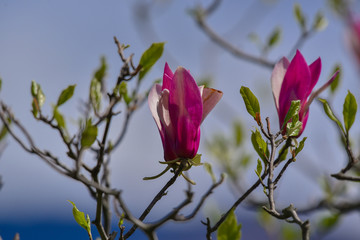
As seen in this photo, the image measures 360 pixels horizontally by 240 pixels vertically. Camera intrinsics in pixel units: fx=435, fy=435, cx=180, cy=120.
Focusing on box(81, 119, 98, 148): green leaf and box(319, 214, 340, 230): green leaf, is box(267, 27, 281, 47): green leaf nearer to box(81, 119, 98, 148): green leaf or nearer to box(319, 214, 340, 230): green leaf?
box(319, 214, 340, 230): green leaf

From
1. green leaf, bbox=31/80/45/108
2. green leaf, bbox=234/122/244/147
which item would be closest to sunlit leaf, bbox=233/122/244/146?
green leaf, bbox=234/122/244/147

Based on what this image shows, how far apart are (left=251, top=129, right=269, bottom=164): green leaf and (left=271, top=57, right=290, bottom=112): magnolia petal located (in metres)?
0.08

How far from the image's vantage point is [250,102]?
0.77 m

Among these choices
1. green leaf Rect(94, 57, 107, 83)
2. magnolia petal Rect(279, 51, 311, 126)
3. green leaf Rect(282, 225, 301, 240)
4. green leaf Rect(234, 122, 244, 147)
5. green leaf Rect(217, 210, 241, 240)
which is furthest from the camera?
green leaf Rect(234, 122, 244, 147)

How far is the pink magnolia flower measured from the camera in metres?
0.69

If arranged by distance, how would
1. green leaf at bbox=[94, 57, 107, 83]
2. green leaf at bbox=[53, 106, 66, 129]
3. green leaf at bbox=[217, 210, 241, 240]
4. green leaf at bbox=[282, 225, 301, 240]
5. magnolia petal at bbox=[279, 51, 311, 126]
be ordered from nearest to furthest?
green leaf at bbox=[217, 210, 241, 240] < magnolia petal at bbox=[279, 51, 311, 126] < green leaf at bbox=[53, 106, 66, 129] < green leaf at bbox=[94, 57, 107, 83] < green leaf at bbox=[282, 225, 301, 240]

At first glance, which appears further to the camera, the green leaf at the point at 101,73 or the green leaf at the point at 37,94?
the green leaf at the point at 101,73

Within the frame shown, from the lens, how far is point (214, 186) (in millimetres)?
813

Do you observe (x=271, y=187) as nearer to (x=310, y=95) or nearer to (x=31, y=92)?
(x=310, y=95)

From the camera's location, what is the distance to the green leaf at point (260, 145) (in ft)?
2.51

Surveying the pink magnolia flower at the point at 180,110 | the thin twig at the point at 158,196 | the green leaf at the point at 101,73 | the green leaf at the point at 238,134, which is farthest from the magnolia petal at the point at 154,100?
the green leaf at the point at 238,134

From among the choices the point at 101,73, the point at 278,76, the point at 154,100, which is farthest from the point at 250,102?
the point at 101,73

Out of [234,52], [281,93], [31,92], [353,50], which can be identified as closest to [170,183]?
[281,93]

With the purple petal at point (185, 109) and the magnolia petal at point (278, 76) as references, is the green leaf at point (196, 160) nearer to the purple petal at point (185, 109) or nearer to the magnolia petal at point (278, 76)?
the purple petal at point (185, 109)
